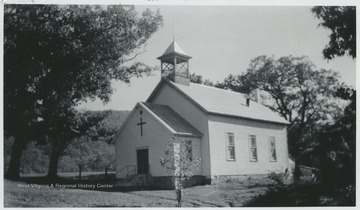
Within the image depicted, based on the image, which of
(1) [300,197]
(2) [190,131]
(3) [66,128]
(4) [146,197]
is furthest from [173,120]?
(1) [300,197]

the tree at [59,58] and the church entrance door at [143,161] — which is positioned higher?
A: the tree at [59,58]

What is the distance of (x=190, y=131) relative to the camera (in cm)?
1733

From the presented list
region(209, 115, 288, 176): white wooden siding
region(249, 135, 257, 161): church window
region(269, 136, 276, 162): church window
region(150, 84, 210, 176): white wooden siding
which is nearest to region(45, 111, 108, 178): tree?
region(150, 84, 210, 176): white wooden siding

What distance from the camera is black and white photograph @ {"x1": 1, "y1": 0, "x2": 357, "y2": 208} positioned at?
1176 centimetres

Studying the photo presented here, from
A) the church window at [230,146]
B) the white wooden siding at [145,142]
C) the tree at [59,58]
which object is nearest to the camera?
the tree at [59,58]

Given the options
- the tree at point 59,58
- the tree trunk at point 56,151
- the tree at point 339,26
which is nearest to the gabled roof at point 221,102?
the tree at point 59,58

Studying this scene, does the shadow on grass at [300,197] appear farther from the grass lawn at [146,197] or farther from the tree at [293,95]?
the tree at [293,95]

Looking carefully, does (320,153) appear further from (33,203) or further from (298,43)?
(33,203)

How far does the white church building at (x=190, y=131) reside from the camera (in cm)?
1688

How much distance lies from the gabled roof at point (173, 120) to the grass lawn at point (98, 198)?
3166 millimetres

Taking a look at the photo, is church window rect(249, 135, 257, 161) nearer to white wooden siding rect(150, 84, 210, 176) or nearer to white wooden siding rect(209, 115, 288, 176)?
white wooden siding rect(209, 115, 288, 176)

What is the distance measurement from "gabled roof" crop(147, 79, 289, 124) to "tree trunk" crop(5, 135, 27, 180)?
7.05m

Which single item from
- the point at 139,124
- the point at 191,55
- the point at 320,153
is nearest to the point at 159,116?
the point at 139,124

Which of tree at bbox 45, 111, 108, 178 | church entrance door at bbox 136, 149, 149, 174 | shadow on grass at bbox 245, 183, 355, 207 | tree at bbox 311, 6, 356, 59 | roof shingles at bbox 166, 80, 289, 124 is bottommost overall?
shadow on grass at bbox 245, 183, 355, 207
